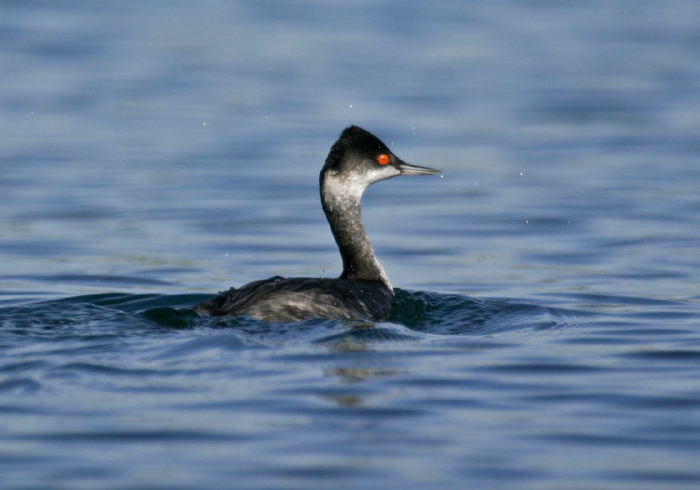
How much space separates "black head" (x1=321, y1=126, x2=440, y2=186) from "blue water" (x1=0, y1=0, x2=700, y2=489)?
3.60ft

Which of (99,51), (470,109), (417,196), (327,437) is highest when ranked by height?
(99,51)

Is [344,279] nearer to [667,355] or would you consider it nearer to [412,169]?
[412,169]

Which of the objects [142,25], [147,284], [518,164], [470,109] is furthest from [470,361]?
[142,25]

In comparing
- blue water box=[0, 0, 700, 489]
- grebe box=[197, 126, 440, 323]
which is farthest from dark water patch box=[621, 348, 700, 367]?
grebe box=[197, 126, 440, 323]

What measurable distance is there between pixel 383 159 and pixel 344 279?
1.23 metres

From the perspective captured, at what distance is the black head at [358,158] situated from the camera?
35.2 feet

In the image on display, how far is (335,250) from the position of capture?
13102 millimetres

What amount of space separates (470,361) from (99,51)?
693 inches

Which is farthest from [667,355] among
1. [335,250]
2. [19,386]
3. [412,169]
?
[335,250]

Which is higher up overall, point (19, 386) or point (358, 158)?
point (358, 158)

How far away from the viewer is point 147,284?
11805 millimetres

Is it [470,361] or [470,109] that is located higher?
[470,109]

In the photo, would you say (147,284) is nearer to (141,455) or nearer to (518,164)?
(141,455)

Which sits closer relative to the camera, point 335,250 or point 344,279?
point 344,279
